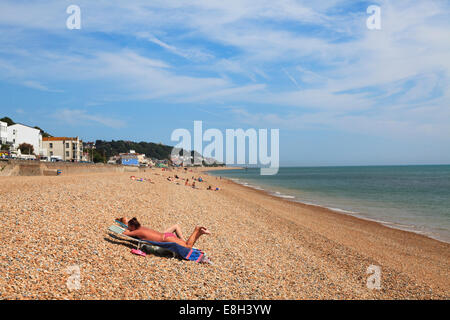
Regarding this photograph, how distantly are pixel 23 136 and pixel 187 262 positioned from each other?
7064 cm

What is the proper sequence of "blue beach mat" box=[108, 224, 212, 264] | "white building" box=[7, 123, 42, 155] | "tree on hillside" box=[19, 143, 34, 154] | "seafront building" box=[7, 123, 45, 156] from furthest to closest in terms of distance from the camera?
"white building" box=[7, 123, 42, 155] → "seafront building" box=[7, 123, 45, 156] → "tree on hillside" box=[19, 143, 34, 154] → "blue beach mat" box=[108, 224, 212, 264]

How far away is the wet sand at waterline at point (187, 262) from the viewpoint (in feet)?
17.2

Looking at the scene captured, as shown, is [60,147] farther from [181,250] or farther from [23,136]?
[181,250]

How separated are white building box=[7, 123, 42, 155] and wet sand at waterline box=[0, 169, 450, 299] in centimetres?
6094

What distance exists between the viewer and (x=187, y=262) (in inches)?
272

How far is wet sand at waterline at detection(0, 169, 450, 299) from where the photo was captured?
524 centimetres

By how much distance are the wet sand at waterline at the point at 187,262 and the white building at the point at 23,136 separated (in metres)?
60.9

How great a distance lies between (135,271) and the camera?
5.95 metres
